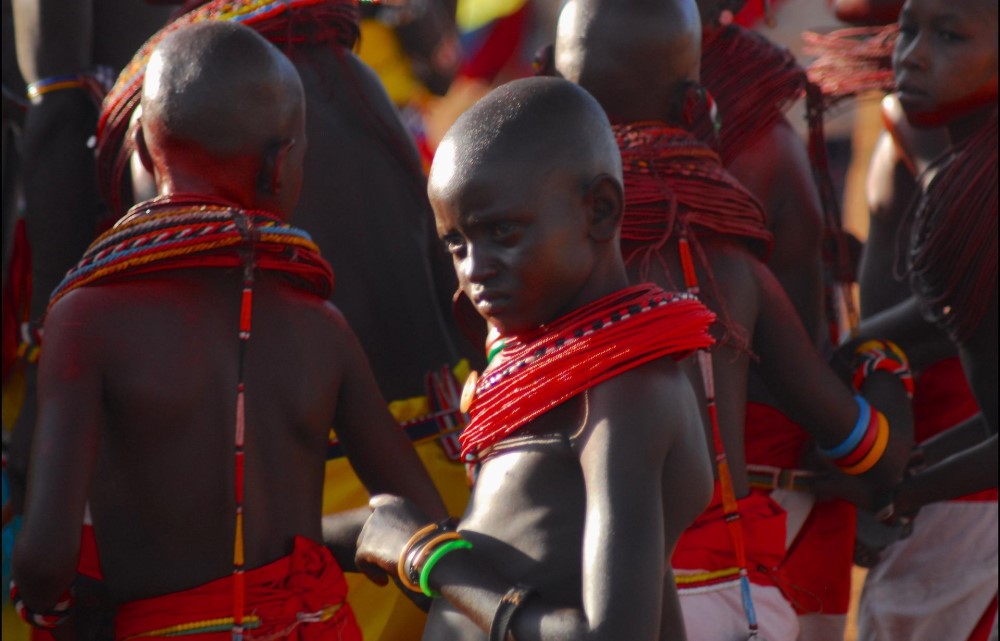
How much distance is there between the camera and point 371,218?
354 cm

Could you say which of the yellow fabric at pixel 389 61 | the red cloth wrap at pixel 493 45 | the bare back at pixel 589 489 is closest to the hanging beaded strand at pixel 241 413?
the bare back at pixel 589 489

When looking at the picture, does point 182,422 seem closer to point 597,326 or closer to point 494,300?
point 494,300

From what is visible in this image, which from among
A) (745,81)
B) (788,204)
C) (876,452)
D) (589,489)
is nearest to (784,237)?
(788,204)

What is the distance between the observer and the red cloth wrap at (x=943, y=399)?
4.26 m

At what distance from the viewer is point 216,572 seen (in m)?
2.56

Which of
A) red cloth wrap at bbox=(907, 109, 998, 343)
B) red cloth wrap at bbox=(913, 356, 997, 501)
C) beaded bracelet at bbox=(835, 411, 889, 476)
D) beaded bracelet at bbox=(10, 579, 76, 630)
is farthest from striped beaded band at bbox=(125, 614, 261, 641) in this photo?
red cloth wrap at bbox=(913, 356, 997, 501)

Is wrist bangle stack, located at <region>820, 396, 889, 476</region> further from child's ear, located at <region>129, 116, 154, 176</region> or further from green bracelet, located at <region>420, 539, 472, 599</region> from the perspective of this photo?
child's ear, located at <region>129, 116, 154, 176</region>

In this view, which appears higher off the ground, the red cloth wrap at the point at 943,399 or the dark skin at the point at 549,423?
the dark skin at the point at 549,423

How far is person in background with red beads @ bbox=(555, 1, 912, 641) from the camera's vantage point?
280 centimetres

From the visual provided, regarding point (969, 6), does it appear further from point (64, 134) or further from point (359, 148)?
point (64, 134)

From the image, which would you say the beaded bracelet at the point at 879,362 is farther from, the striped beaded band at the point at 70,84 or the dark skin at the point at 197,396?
the striped beaded band at the point at 70,84

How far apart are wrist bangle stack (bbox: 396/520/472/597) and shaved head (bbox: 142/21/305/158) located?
974mm

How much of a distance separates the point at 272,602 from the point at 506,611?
755 millimetres

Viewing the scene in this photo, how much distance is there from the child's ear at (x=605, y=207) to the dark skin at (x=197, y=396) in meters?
0.76
